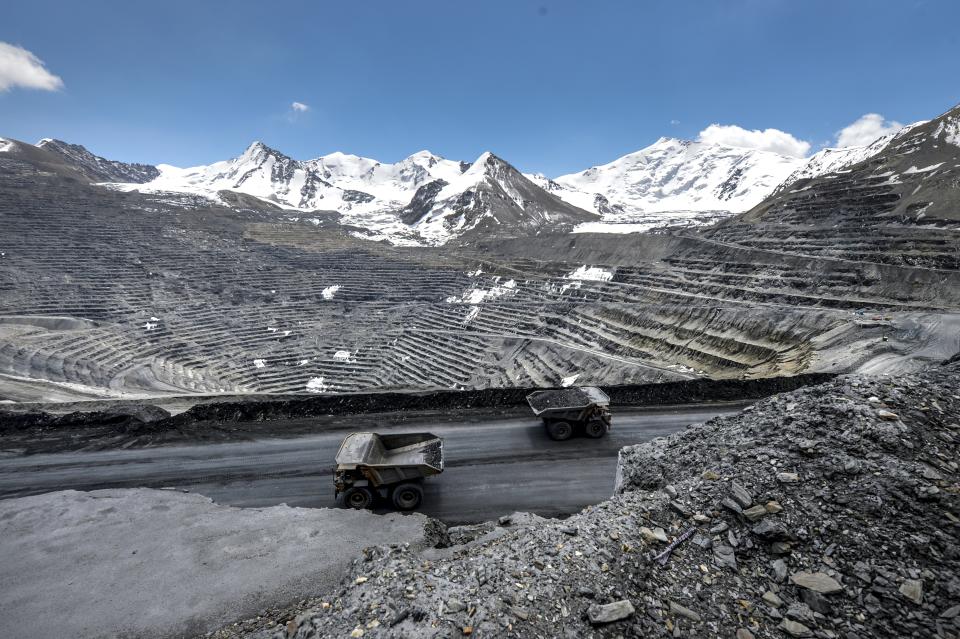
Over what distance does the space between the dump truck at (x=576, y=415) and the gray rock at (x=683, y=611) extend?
7043 mm

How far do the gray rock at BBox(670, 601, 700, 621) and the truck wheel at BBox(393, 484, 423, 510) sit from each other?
526cm

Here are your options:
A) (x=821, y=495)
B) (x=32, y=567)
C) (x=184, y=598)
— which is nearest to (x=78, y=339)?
(x=32, y=567)

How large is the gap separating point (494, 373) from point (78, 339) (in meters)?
34.1

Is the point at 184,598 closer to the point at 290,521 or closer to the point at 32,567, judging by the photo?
the point at 290,521

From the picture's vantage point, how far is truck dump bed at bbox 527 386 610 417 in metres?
11.8

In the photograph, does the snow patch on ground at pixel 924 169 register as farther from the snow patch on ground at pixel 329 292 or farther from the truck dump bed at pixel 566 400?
the snow patch on ground at pixel 329 292

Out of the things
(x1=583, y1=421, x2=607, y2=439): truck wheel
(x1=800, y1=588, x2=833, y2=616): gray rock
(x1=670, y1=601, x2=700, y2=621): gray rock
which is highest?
(x1=800, y1=588, x2=833, y2=616): gray rock

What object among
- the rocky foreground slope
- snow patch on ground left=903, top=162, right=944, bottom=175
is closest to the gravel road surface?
the rocky foreground slope

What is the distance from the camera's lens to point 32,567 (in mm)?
7227

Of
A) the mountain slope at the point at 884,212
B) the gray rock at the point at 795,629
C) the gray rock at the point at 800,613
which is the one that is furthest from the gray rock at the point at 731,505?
the mountain slope at the point at 884,212

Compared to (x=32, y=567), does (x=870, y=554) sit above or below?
above

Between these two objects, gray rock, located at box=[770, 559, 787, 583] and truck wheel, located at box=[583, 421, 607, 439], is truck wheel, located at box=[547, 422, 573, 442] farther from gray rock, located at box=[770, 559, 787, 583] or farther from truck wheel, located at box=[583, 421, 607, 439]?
gray rock, located at box=[770, 559, 787, 583]

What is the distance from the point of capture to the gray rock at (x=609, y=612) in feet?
14.5

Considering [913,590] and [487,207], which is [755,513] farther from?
[487,207]
